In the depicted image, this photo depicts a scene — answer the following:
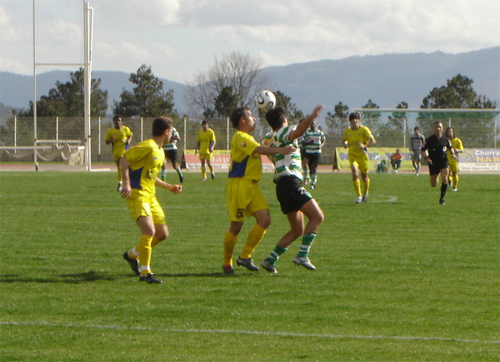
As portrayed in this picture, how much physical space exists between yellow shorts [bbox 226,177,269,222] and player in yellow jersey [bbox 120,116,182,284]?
804mm

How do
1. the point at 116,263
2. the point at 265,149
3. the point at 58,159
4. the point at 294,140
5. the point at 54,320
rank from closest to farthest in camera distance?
the point at 54,320 → the point at 265,149 → the point at 294,140 → the point at 116,263 → the point at 58,159

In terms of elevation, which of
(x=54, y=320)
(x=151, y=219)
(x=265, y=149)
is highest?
(x=265, y=149)

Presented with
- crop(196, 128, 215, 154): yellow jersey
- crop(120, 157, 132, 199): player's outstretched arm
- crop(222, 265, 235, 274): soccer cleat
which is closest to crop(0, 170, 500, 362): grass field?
crop(222, 265, 235, 274): soccer cleat

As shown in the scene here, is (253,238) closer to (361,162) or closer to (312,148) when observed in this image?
(361,162)

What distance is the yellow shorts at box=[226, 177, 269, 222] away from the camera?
8508mm

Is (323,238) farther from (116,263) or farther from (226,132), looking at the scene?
(226,132)

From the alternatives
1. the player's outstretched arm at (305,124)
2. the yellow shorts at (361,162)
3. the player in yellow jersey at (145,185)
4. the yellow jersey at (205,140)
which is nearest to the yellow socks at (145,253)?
the player in yellow jersey at (145,185)

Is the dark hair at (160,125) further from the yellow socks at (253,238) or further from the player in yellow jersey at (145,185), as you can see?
the yellow socks at (253,238)

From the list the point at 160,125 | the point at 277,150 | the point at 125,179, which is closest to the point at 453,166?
the point at 277,150

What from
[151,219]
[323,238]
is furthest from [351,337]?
[323,238]

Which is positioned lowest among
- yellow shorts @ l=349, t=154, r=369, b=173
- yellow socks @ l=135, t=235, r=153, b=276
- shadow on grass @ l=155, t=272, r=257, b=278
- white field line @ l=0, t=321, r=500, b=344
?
white field line @ l=0, t=321, r=500, b=344

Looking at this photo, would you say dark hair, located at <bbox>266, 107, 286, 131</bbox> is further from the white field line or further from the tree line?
the tree line

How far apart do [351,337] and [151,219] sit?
2990mm

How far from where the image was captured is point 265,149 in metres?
8.12
